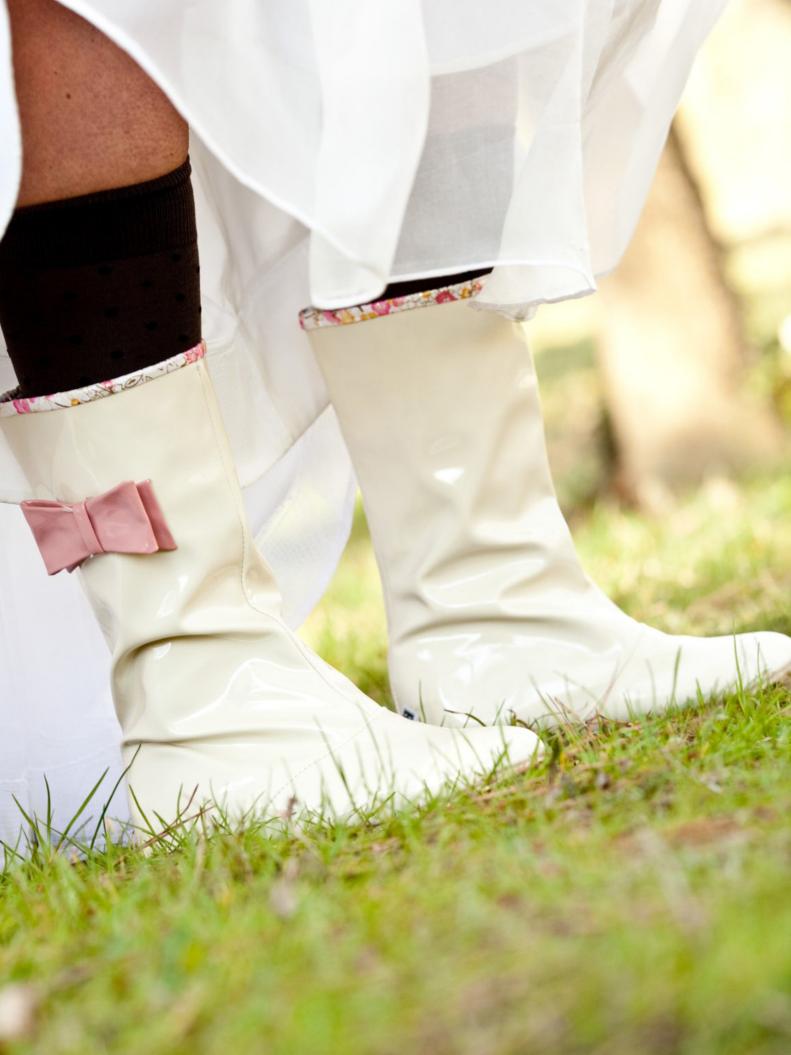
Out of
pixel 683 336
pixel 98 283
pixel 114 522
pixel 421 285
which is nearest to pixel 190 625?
pixel 114 522

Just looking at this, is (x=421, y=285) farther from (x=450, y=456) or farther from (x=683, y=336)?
(x=683, y=336)

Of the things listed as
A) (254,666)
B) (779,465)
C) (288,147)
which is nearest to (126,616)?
(254,666)

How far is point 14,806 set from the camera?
147cm

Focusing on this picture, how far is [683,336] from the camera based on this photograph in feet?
12.4

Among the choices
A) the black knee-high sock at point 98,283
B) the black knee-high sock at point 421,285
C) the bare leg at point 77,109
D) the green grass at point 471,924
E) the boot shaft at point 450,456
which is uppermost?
the bare leg at point 77,109

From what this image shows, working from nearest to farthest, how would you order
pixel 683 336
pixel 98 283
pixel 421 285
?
pixel 98 283
pixel 421 285
pixel 683 336

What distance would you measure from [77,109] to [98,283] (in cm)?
15

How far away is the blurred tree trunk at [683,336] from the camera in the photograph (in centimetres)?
377

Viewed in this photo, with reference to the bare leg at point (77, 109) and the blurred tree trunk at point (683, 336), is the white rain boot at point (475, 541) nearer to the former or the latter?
the bare leg at point (77, 109)

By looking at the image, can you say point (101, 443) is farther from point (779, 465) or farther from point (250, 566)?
point (779, 465)

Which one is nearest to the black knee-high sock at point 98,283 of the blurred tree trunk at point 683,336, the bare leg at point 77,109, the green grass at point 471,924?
the bare leg at point 77,109
